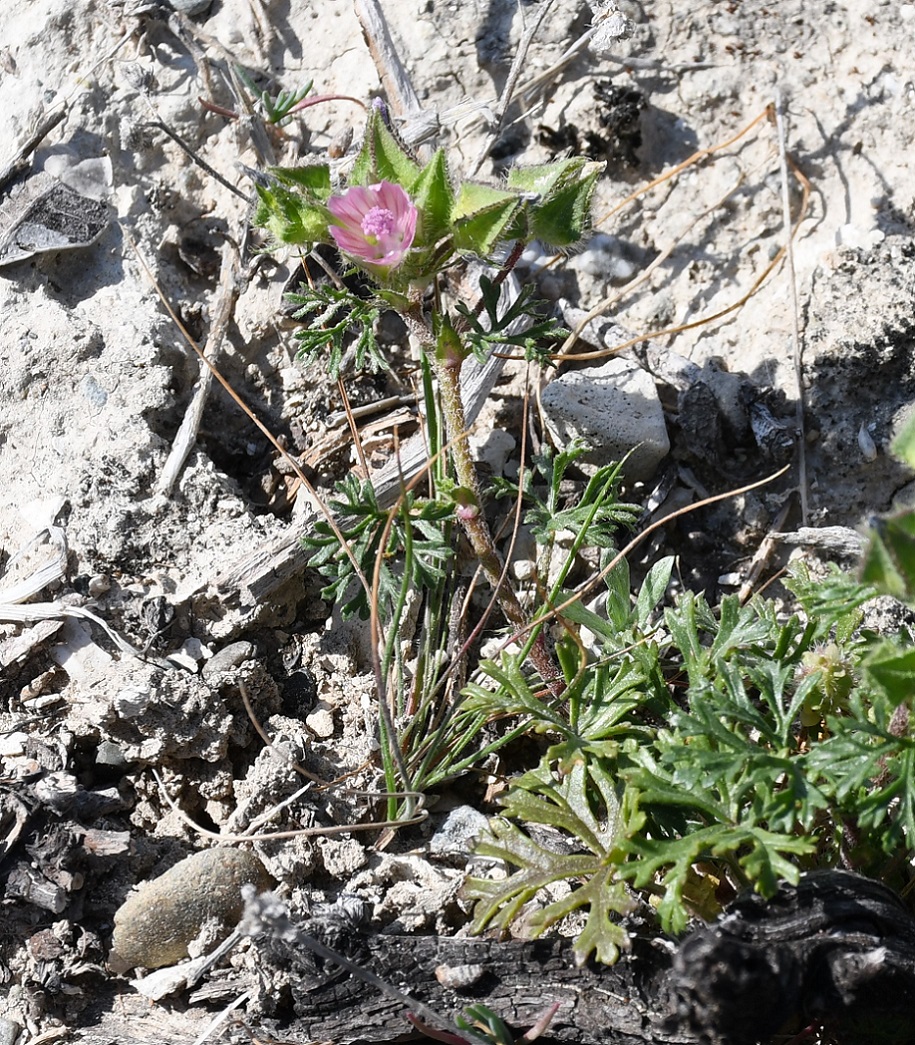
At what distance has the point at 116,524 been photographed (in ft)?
10.4

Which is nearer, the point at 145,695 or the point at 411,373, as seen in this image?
the point at 145,695

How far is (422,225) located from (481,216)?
152mm

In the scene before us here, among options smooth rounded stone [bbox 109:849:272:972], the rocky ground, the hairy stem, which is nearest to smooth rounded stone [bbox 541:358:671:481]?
the rocky ground

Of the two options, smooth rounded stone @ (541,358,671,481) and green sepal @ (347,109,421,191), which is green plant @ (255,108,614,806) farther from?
smooth rounded stone @ (541,358,671,481)

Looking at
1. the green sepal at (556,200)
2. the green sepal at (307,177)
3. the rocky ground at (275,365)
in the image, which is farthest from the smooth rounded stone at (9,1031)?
the green sepal at (556,200)

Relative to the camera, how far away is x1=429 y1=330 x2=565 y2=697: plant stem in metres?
2.73

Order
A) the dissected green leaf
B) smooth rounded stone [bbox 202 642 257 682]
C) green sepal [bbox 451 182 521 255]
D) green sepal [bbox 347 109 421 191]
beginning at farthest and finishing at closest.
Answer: smooth rounded stone [bbox 202 642 257 682] → green sepal [bbox 347 109 421 191] → green sepal [bbox 451 182 521 255] → the dissected green leaf

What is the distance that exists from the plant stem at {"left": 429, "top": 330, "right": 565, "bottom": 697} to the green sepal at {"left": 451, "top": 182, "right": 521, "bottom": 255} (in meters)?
0.32

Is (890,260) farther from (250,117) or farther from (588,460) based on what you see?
(250,117)

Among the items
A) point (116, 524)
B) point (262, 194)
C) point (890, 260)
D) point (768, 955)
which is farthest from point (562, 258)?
point (768, 955)

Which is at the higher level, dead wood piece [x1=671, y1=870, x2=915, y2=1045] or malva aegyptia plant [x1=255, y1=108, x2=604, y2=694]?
malva aegyptia plant [x1=255, y1=108, x2=604, y2=694]

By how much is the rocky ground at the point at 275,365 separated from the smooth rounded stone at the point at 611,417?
58mm

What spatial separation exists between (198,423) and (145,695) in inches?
38.1

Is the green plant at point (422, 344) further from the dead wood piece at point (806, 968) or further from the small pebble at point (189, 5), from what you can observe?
the small pebble at point (189, 5)
